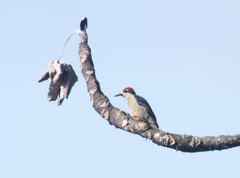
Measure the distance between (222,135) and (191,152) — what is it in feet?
1.20

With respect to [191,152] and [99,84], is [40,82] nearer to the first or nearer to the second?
[99,84]

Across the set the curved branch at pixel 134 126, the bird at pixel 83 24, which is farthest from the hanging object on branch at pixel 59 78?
the bird at pixel 83 24

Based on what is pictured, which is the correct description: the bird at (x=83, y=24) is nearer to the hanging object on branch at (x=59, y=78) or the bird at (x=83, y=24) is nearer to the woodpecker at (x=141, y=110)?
the hanging object on branch at (x=59, y=78)

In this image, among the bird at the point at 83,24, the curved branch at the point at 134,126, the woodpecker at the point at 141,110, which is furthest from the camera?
the woodpecker at the point at 141,110

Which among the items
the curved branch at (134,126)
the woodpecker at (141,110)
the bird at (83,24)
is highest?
the woodpecker at (141,110)

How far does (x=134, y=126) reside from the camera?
15.0 ft

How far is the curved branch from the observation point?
4.23 meters

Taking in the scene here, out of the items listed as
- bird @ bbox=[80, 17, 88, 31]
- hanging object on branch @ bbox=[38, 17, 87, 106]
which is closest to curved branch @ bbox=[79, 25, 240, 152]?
bird @ bbox=[80, 17, 88, 31]

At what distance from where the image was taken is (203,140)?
14.0ft

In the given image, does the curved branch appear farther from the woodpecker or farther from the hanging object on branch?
the woodpecker

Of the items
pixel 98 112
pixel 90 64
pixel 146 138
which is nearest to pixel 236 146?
pixel 146 138

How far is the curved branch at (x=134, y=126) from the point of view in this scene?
13.9ft

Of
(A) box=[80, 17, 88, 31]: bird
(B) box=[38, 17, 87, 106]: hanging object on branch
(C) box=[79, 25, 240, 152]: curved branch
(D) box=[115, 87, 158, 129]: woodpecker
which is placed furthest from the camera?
(D) box=[115, 87, 158, 129]: woodpecker

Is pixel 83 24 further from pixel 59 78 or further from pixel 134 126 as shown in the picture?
pixel 134 126
